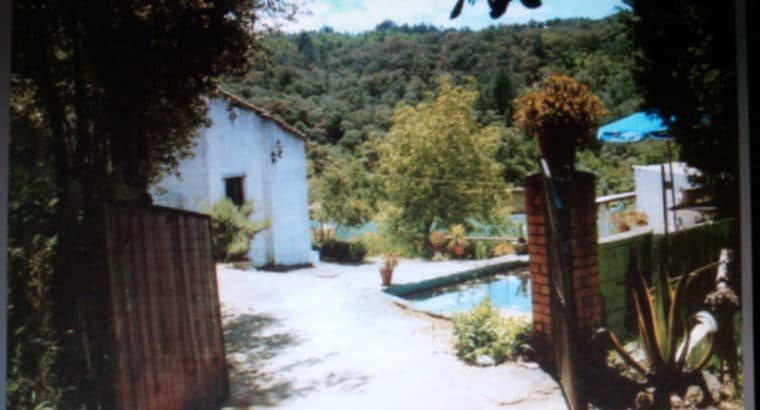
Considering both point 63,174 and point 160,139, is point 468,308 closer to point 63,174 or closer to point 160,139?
point 160,139

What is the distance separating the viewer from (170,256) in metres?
2.26

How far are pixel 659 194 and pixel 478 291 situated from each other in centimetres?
Result: 84

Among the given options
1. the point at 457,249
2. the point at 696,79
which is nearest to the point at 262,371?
A: the point at 457,249

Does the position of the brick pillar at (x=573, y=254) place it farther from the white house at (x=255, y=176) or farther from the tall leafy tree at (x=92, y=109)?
the tall leafy tree at (x=92, y=109)

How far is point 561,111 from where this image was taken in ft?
7.75

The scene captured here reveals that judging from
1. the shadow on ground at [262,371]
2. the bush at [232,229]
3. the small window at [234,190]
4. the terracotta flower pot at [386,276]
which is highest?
the small window at [234,190]

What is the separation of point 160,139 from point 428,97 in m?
1.04

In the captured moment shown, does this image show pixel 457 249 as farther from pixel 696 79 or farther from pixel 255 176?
pixel 696 79

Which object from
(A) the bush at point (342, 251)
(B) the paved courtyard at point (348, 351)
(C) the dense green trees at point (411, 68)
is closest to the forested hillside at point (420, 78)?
(C) the dense green trees at point (411, 68)

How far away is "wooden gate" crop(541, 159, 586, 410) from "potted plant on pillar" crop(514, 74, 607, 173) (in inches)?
3.1

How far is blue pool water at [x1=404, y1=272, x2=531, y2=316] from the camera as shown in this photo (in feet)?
7.68

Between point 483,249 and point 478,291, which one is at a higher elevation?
point 483,249

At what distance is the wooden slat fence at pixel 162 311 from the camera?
7.26 ft

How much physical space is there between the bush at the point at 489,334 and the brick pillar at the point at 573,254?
70mm
